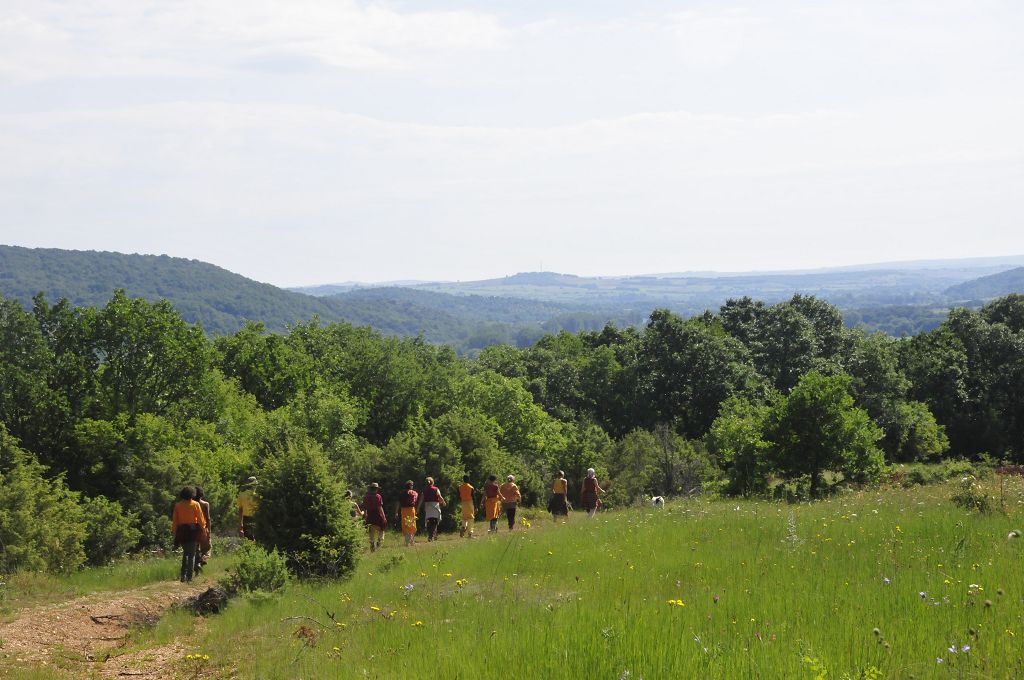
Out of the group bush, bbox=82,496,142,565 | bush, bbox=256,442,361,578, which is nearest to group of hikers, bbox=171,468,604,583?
bush, bbox=256,442,361,578

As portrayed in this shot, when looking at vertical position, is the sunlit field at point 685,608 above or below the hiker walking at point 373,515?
above

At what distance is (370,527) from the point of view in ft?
65.2

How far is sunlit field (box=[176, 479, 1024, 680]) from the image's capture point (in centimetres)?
638

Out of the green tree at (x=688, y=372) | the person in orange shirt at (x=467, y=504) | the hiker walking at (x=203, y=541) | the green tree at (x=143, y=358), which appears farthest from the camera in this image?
the green tree at (x=688, y=372)

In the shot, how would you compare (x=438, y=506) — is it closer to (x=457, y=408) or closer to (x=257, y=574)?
(x=257, y=574)

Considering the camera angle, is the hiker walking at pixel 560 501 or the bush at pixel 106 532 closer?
the hiker walking at pixel 560 501

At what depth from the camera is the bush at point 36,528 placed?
73.9ft

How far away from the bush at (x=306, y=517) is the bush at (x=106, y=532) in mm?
15132

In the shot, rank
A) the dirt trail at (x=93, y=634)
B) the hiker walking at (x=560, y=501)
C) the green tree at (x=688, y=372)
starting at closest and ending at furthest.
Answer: the dirt trail at (x=93, y=634) < the hiker walking at (x=560, y=501) < the green tree at (x=688, y=372)

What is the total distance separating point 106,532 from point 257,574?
58.8 feet

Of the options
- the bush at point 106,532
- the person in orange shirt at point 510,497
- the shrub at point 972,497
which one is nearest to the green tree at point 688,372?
the person in orange shirt at point 510,497

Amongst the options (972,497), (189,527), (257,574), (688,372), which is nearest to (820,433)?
(972,497)

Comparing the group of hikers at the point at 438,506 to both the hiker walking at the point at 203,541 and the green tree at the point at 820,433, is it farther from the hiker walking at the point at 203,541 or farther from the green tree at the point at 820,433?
the green tree at the point at 820,433

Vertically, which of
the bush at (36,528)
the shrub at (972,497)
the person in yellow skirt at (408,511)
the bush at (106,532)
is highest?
the shrub at (972,497)
